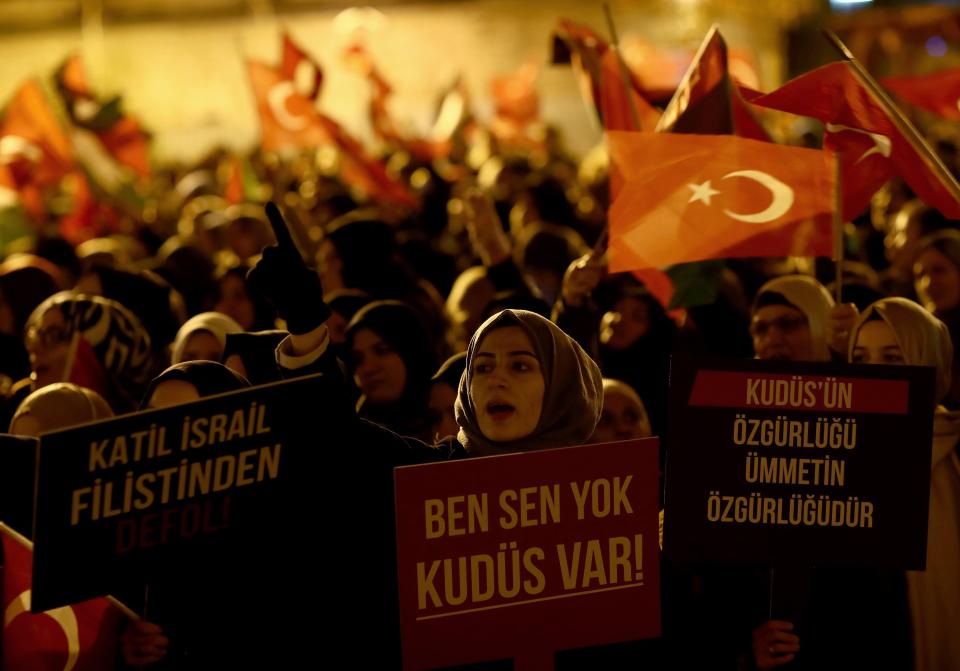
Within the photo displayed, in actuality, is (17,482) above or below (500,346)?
below

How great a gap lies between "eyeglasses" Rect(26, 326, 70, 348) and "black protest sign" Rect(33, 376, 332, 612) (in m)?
2.43

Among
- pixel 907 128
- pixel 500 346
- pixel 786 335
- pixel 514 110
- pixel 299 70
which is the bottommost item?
pixel 500 346

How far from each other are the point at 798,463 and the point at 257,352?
A: 185 cm

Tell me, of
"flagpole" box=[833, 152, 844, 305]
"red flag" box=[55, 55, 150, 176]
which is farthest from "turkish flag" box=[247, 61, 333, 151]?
"flagpole" box=[833, 152, 844, 305]

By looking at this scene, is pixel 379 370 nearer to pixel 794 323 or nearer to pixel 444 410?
pixel 444 410

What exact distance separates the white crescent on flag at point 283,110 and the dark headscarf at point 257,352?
6.88m

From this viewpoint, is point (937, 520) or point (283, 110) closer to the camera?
point (937, 520)

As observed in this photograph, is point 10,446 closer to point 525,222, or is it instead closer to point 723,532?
point 723,532

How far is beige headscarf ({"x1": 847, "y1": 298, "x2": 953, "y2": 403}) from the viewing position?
3863mm

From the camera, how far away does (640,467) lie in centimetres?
293

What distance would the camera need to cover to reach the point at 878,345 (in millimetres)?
3896

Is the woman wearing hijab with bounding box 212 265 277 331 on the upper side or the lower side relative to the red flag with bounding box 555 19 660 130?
lower

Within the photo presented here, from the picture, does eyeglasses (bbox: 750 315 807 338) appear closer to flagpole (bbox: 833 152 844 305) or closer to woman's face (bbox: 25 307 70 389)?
flagpole (bbox: 833 152 844 305)

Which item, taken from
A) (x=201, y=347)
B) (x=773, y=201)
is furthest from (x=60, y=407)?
(x=773, y=201)
